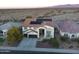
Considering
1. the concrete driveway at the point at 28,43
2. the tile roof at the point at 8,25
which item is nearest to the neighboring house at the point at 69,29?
the concrete driveway at the point at 28,43

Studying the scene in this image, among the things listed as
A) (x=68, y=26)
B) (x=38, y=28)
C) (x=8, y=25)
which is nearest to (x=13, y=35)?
(x=8, y=25)

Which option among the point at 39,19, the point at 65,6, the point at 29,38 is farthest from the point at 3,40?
the point at 65,6

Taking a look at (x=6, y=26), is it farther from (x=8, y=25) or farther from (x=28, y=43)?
(x=28, y=43)

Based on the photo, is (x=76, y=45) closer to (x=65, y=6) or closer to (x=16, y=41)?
(x=65, y=6)

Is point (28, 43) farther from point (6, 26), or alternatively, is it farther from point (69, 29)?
point (69, 29)

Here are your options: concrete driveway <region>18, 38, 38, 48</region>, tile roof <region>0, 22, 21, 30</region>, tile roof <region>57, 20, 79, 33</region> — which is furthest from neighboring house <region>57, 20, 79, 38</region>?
tile roof <region>0, 22, 21, 30</region>

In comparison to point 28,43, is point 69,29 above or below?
above
